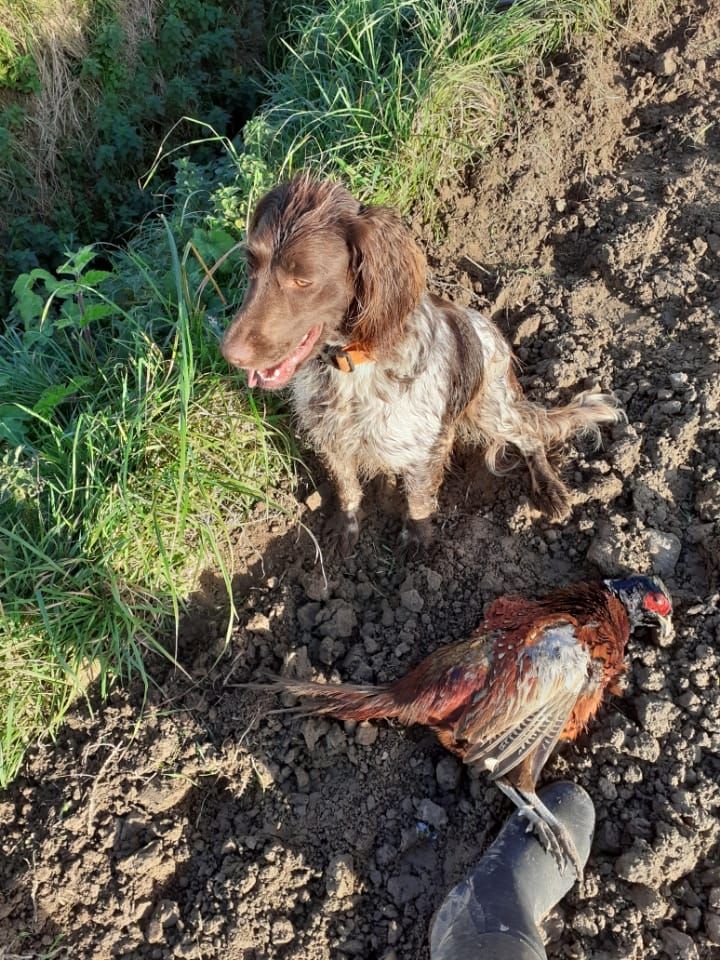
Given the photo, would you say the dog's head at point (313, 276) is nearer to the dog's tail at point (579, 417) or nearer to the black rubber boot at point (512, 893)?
the dog's tail at point (579, 417)

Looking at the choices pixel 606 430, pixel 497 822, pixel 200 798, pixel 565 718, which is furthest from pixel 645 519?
pixel 200 798

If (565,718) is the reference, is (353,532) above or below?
below

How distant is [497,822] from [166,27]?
5417mm

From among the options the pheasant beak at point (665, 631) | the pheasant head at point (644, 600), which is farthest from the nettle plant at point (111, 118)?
the pheasant beak at point (665, 631)

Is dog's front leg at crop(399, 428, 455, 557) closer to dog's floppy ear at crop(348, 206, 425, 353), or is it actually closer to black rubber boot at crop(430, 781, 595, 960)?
dog's floppy ear at crop(348, 206, 425, 353)

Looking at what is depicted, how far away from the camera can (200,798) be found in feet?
8.71

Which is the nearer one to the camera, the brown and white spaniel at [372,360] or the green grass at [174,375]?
the brown and white spaniel at [372,360]

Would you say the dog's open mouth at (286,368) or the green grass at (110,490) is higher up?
the dog's open mouth at (286,368)

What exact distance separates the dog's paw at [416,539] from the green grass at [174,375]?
600mm

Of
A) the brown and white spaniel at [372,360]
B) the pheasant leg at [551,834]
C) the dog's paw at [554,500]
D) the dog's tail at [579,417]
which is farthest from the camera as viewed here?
the dog's tail at [579,417]

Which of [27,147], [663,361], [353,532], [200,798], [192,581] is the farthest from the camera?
[27,147]

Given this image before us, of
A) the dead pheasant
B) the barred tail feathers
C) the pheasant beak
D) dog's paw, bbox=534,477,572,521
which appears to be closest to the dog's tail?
dog's paw, bbox=534,477,572,521

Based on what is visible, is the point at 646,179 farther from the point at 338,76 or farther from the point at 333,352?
the point at 333,352

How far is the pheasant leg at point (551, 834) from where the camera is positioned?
7.59ft
